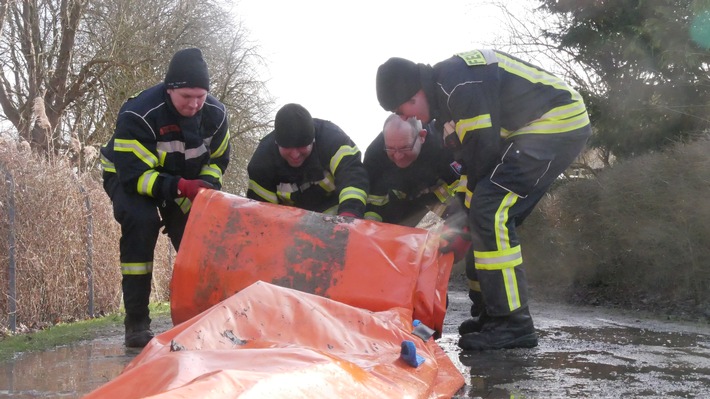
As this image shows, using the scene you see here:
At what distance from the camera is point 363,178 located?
523 cm

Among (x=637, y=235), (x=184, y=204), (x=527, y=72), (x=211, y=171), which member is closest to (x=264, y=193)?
(x=211, y=171)

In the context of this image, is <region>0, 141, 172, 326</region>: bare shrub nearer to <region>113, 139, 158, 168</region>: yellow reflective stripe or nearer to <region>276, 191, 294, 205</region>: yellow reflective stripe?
<region>113, 139, 158, 168</region>: yellow reflective stripe

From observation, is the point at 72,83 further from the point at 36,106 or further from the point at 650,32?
the point at 650,32

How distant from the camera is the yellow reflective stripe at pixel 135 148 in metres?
4.94

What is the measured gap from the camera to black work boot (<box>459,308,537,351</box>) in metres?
4.41

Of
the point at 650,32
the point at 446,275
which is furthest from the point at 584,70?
the point at 446,275

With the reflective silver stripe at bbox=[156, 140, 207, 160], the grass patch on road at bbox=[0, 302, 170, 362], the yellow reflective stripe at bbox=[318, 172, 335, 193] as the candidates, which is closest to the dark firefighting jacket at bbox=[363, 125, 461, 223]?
the yellow reflective stripe at bbox=[318, 172, 335, 193]

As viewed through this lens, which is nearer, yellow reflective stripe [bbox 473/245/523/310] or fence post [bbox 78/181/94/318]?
yellow reflective stripe [bbox 473/245/523/310]

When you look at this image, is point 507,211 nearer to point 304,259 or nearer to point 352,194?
point 352,194

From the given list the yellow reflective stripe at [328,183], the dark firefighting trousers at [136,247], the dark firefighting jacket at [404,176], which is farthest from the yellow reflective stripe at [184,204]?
the dark firefighting jacket at [404,176]

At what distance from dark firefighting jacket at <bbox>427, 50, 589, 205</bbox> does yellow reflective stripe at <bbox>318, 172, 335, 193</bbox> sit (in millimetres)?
1047

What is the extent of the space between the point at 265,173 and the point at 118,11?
488 inches

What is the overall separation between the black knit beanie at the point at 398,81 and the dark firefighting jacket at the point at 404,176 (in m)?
1.09

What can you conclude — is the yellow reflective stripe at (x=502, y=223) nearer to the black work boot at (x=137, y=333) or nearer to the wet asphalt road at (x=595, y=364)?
the wet asphalt road at (x=595, y=364)
